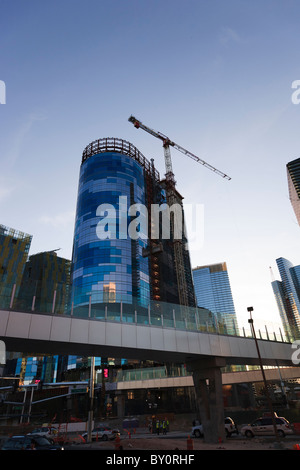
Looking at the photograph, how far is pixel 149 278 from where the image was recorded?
356 ft

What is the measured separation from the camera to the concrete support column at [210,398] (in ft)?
84.3

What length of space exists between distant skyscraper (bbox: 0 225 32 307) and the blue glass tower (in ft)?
135

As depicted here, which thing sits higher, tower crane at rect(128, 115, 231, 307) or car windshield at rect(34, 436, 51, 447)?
tower crane at rect(128, 115, 231, 307)

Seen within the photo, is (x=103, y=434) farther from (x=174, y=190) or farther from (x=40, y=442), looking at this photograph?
(x=174, y=190)

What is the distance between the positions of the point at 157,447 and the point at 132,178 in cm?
Answer: 10355

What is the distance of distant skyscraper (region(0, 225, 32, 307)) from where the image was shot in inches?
4993

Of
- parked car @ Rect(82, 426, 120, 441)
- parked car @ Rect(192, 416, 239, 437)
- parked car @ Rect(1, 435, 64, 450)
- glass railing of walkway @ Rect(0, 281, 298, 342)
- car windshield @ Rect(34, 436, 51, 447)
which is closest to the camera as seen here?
parked car @ Rect(1, 435, 64, 450)

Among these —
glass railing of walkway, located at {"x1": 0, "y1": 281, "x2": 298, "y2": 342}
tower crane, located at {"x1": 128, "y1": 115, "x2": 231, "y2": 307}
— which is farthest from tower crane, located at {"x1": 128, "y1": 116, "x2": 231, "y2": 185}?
glass railing of walkway, located at {"x1": 0, "y1": 281, "x2": 298, "y2": 342}

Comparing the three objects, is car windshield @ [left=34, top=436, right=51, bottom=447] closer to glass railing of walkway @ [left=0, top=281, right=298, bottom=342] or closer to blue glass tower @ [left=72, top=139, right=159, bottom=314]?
glass railing of walkway @ [left=0, top=281, right=298, bottom=342]

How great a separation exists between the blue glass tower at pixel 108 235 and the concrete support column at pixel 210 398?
59.3 metres

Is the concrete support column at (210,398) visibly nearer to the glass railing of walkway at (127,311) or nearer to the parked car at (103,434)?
the glass railing of walkway at (127,311)

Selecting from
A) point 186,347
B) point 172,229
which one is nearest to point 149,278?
point 172,229

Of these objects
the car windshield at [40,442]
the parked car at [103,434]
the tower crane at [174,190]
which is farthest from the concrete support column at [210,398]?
the tower crane at [174,190]

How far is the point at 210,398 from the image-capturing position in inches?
1055
